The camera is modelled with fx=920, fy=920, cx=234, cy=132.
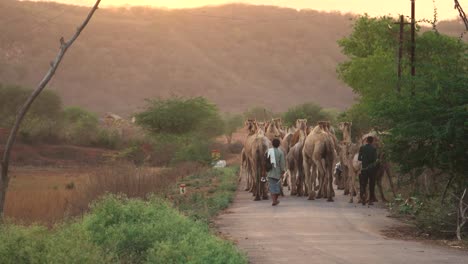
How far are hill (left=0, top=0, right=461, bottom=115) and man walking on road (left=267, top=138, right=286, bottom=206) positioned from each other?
9633cm

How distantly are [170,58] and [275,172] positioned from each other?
433 feet

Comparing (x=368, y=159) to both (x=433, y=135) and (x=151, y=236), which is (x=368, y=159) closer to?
(x=433, y=135)

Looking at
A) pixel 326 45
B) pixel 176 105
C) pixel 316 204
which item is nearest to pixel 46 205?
pixel 316 204

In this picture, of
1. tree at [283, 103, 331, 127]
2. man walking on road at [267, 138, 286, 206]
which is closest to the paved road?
man walking on road at [267, 138, 286, 206]

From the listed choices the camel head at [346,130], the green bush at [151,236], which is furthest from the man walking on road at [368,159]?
the green bush at [151,236]

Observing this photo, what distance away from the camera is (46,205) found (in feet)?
97.4

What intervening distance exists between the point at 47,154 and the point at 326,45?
11795 centimetres

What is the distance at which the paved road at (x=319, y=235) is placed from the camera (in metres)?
15.4

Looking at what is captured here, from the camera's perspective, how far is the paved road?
1541 centimetres

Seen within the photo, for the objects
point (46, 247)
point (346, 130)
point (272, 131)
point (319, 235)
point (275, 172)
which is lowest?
point (319, 235)

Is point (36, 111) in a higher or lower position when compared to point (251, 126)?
higher

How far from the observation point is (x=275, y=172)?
2597cm

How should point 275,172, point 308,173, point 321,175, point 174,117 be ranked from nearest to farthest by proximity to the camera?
point 275,172 → point 321,175 → point 308,173 → point 174,117

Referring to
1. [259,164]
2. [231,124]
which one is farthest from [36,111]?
[259,164]
